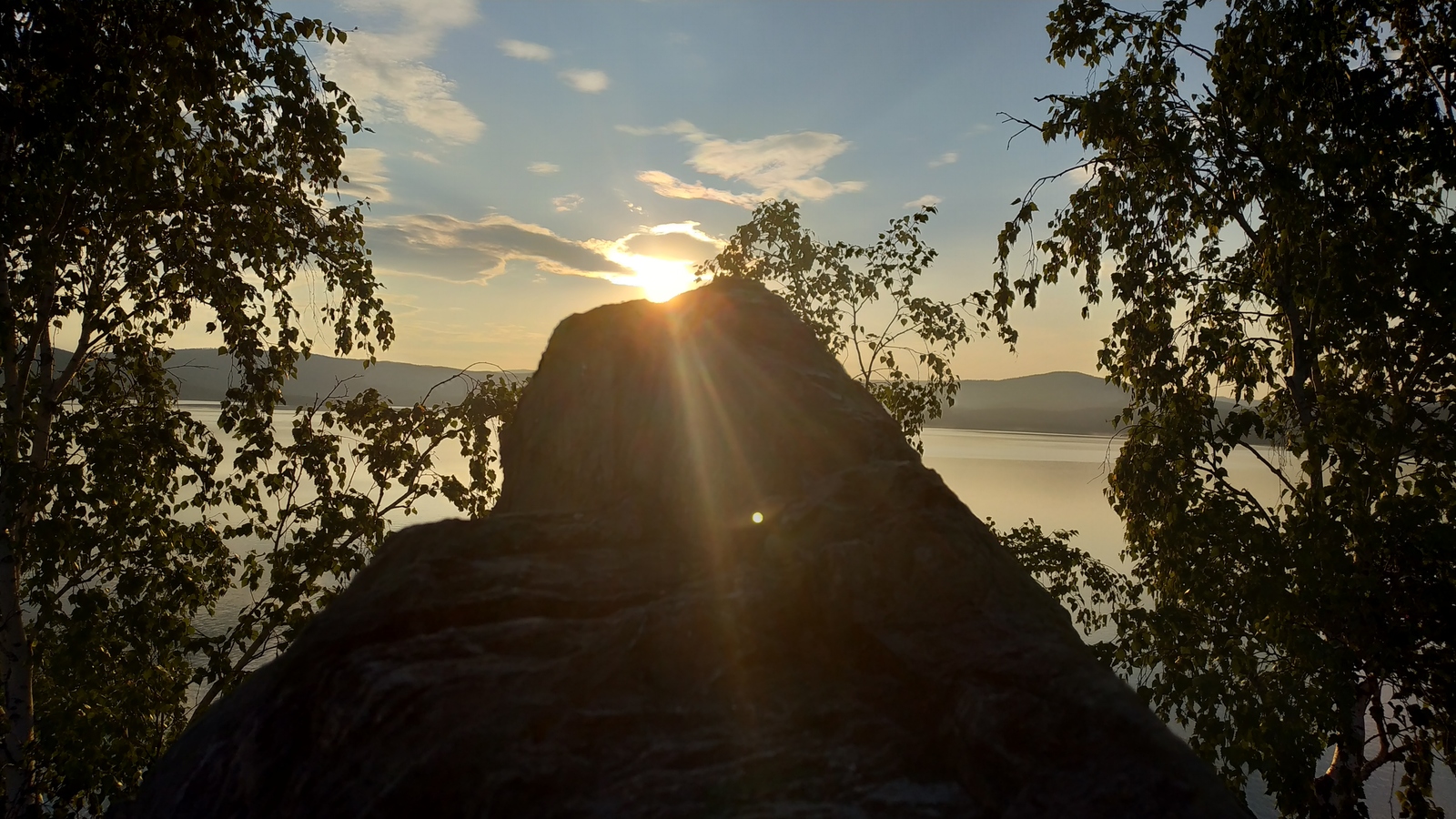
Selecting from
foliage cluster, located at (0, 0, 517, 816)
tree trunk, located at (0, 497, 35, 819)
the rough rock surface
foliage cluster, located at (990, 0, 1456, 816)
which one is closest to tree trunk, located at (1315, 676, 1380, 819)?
foliage cluster, located at (990, 0, 1456, 816)

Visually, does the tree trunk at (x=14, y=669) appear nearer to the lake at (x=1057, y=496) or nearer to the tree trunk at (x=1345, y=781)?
the lake at (x=1057, y=496)

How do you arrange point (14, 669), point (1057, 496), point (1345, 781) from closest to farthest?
point (1345, 781) < point (14, 669) < point (1057, 496)

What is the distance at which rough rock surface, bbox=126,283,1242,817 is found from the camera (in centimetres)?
399

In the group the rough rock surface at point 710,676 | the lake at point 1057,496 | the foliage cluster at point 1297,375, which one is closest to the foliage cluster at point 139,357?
the lake at point 1057,496

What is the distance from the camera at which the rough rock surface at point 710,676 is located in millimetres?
3994

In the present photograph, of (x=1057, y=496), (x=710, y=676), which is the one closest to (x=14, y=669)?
(x=710, y=676)

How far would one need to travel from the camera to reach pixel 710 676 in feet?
15.4

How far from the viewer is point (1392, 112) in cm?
859

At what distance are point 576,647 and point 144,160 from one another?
7.44m

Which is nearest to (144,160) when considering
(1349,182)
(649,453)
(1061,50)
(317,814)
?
(649,453)

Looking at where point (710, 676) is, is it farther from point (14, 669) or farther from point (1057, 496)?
point (1057, 496)

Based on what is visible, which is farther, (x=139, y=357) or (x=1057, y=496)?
(x=1057, y=496)

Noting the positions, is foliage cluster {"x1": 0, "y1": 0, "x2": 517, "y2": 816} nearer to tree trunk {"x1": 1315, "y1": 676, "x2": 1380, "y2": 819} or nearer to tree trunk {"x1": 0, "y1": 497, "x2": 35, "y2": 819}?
tree trunk {"x1": 0, "y1": 497, "x2": 35, "y2": 819}

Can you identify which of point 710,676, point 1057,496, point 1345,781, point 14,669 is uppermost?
point 710,676
